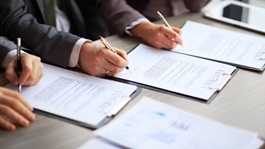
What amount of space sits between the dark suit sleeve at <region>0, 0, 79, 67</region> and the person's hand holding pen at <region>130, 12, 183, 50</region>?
0.78 feet

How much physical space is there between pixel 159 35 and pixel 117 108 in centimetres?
39

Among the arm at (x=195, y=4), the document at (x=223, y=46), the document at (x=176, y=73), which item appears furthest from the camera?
the arm at (x=195, y=4)

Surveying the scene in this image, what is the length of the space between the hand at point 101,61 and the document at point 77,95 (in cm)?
2

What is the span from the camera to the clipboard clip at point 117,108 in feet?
3.27

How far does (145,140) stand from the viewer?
91 cm

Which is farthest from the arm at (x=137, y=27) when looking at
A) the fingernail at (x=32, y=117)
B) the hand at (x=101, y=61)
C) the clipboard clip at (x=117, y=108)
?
the fingernail at (x=32, y=117)

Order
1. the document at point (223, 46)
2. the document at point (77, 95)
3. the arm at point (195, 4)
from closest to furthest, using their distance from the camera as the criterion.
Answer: the document at point (77, 95) → the document at point (223, 46) → the arm at point (195, 4)

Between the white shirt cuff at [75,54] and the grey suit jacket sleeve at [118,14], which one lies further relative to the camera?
the grey suit jacket sleeve at [118,14]

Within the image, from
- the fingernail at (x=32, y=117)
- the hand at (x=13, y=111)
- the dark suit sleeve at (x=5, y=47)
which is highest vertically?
the dark suit sleeve at (x=5, y=47)

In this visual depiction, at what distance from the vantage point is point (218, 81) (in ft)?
3.77

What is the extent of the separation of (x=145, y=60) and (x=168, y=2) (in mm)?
441

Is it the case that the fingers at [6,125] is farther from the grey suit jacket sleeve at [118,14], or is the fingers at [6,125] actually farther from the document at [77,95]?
the grey suit jacket sleeve at [118,14]

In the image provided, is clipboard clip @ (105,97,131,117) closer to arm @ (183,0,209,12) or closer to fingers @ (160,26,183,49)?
fingers @ (160,26,183,49)

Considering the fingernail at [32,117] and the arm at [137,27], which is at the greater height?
the arm at [137,27]
